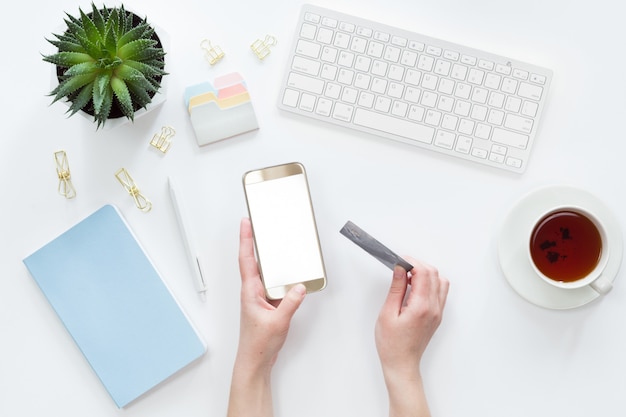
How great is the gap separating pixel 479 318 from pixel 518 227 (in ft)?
0.58

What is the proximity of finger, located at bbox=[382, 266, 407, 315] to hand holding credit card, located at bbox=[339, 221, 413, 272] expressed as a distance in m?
0.03

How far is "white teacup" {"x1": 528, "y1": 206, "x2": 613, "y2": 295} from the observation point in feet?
3.16

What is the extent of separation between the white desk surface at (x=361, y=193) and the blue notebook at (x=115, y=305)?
0.10 feet

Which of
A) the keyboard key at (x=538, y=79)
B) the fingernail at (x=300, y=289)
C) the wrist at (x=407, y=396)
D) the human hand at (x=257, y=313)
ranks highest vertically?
the keyboard key at (x=538, y=79)

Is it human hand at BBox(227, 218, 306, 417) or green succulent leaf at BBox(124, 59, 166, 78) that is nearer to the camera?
green succulent leaf at BBox(124, 59, 166, 78)

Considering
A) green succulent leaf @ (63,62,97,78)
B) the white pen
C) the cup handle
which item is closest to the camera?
green succulent leaf @ (63,62,97,78)

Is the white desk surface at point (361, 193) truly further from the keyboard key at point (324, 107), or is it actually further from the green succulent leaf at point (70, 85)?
the green succulent leaf at point (70, 85)

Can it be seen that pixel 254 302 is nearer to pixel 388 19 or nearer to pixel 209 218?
pixel 209 218

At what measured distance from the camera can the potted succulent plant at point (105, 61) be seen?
0.82 metres

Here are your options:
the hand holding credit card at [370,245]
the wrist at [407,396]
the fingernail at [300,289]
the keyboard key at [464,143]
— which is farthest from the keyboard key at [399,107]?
the wrist at [407,396]

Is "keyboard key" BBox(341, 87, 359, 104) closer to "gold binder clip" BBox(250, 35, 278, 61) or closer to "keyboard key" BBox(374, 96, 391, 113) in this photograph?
"keyboard key" BBox(374, 96, 391, 113)

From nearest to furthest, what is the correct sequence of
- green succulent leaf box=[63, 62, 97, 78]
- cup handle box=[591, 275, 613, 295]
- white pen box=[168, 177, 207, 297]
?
green succulent leaf box=[63, 62, 97, 78] < cup handle box=[591, 275, 613, 295] < white pen box=[168, 177, 207, 297]

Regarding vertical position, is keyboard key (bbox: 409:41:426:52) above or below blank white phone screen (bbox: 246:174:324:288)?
above

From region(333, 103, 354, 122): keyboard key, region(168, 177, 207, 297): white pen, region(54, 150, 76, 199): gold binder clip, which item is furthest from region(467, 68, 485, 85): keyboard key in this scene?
region(54, 150, 76, 199): gold binder clip
